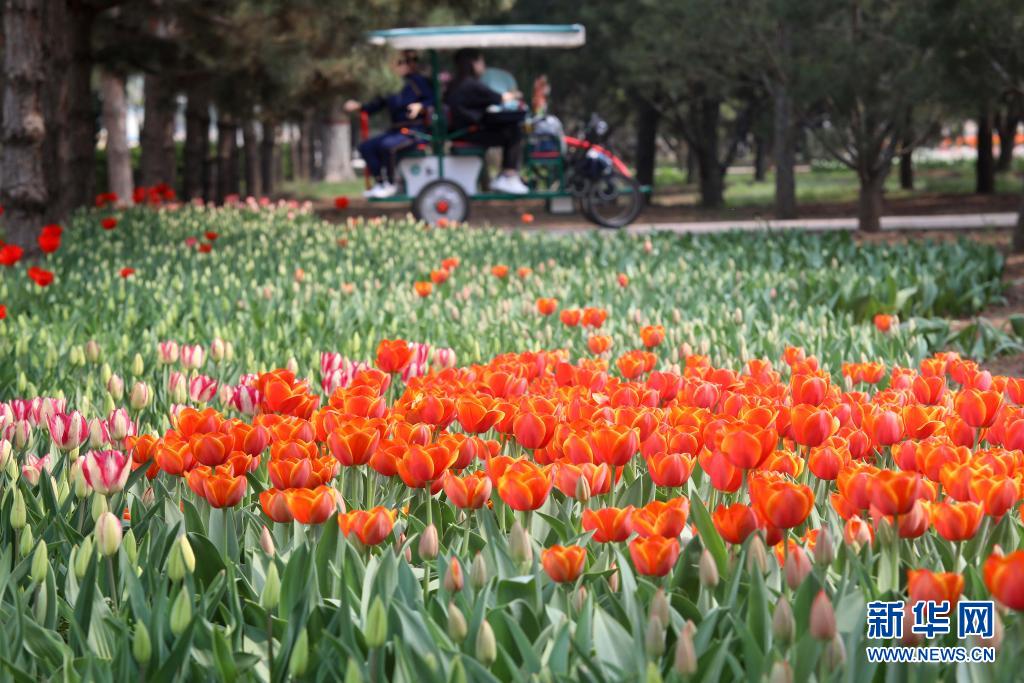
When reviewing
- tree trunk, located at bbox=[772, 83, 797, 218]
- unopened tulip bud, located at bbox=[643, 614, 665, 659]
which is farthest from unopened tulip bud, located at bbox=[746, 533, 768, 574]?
tree trunk, located at bbox=[772, 83, 797, 218]

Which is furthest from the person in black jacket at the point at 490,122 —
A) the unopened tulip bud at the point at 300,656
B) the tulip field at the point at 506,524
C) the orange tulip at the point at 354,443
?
the unopened tulip bud at the point at 300,656

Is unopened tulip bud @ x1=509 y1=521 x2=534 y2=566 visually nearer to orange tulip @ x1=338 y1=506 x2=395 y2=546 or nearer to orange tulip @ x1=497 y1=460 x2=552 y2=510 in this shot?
orange tulip @ x1=497 y1=460 x2=552 y2=510

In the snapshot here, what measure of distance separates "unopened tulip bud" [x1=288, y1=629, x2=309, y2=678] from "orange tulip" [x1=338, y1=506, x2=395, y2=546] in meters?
0.27

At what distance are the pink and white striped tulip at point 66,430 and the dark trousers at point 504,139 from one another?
603 inches

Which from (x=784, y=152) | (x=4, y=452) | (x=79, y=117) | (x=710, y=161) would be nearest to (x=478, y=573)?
(x=4, y=452)

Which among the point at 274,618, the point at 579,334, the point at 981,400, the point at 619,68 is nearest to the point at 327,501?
the point at 274,618

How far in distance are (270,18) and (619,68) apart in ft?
42.3

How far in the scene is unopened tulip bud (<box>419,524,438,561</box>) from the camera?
2.04 metres

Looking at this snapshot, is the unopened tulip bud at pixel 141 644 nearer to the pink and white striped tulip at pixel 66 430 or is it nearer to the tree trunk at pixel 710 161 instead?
the pink and white striped tulip at pixel 66 430

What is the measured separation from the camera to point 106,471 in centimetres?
236

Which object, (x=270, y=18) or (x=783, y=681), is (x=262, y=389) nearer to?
(x=783, y=681)

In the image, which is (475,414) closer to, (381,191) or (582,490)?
(582,490)

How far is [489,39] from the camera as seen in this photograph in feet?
60.1

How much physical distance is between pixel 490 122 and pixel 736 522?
53.2 ft
